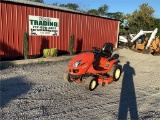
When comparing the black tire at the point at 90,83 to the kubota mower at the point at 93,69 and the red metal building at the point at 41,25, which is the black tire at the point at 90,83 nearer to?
the kubota mower at the point at 93,69

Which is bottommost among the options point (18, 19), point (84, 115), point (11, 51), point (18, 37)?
point (84, 115)

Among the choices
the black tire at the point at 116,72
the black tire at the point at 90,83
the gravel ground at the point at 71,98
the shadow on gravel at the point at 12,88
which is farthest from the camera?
the black tire at the point at 116,72

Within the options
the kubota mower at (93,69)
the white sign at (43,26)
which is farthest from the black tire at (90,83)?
the white sign at (43,26)

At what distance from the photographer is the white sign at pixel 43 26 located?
13.6m

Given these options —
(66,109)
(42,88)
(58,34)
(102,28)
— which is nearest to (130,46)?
(102,28)

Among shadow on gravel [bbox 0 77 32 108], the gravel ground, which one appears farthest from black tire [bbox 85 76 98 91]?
shadow on gravel [bbox 0 77 32 108]

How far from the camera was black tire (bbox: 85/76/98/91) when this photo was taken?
7028 mm

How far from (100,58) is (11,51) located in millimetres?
6584

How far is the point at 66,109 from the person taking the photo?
18.2 ft

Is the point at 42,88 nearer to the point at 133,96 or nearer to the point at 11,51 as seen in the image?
the point at 133,96

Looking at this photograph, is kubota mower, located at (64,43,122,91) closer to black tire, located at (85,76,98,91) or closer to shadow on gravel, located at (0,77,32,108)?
black tire, located at (85,76,98,91)

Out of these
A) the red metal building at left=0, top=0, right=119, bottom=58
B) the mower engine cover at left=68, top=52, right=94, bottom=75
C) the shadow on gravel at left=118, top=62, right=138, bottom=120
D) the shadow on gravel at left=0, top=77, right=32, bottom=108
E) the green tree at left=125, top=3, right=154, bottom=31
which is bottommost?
the shadow on gravel at left=118, top=62, right=138, bottom=120

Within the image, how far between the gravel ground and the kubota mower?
0.81ft

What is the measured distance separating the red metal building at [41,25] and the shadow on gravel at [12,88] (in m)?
4.82
